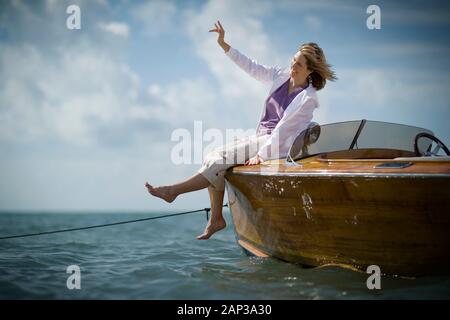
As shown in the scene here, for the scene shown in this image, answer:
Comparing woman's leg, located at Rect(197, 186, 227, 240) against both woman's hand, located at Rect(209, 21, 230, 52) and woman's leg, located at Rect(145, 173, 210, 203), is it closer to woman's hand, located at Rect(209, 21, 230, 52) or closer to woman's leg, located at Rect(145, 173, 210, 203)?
woman's leg, located at Rect(145, 173, 210, 203)

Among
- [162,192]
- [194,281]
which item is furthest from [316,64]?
[194,281]

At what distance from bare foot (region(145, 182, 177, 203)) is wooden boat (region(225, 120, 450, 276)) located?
559 millimetres

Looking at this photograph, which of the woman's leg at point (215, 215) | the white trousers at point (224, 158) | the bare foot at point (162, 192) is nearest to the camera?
the bare foot at point (162, 192)

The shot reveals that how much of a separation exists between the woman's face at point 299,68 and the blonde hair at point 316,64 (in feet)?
0.11

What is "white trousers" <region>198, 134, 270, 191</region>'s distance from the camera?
4.89 meters

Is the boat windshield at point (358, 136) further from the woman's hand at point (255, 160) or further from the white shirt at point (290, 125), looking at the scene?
the woman's hand at point (255, 160)

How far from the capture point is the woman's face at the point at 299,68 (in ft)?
16.3

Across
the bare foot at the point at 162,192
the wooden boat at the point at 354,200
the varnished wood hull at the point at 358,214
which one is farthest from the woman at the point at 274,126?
the varnished wood hull at the point at 358,214

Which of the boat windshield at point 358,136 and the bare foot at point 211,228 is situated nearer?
the boat windshield at point 358,136

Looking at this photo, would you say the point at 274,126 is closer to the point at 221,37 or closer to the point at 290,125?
the point at 290,125

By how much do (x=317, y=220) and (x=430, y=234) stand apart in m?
0.84

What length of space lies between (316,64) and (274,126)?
0.73 meters
